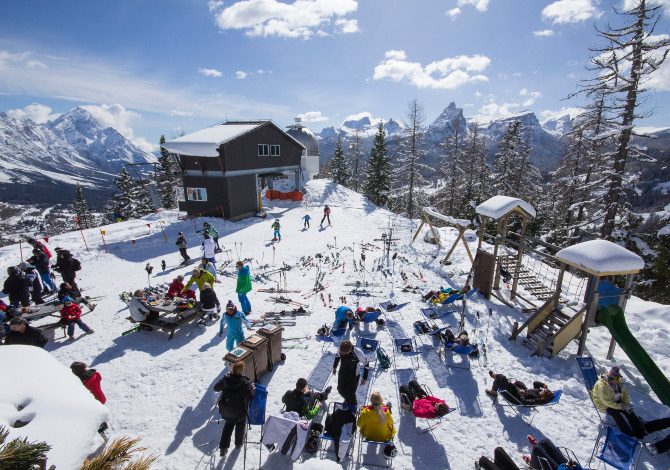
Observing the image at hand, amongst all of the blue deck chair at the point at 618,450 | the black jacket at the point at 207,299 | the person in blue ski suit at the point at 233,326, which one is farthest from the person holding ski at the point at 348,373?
the black jacket at the point at 207,299

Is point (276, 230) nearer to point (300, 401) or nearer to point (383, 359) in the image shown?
point (383, 359)

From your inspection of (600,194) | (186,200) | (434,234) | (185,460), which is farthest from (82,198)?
(600,194)

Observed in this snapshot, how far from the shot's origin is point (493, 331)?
→ 11.9 metres

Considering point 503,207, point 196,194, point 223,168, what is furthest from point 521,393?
point 196,194

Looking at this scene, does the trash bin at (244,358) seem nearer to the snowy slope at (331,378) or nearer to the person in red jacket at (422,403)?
the snowy slope at (331,378)

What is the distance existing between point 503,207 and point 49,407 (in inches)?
602

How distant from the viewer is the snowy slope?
6945mm

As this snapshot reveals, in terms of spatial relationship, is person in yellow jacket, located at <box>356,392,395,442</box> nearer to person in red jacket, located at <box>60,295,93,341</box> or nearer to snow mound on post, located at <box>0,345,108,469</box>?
snow mound on post, located at <box>0,345,108,469</box>

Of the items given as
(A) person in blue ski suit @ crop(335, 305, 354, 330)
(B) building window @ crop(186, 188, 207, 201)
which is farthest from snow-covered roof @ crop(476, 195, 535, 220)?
(B) building window @ crop(186, 188, 207, 201)

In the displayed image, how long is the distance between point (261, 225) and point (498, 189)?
25.5 meters

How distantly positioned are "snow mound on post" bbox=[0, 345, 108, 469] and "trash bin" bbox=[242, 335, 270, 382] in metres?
4.45

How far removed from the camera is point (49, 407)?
11.6 ft

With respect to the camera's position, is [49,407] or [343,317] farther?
[343,317]

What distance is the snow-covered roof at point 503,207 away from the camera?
14.3m
